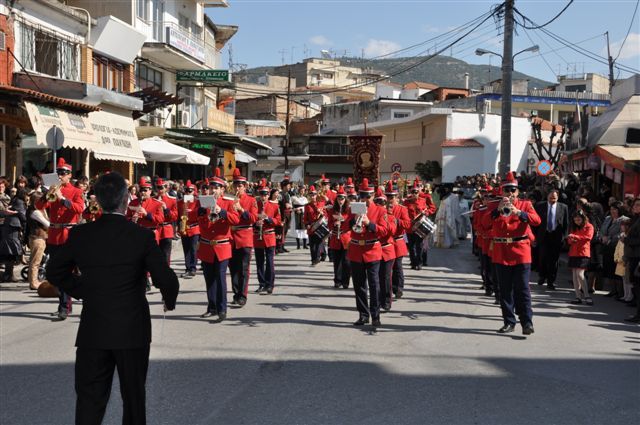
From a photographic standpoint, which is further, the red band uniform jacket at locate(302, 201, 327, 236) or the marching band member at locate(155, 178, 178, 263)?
Answer: the red band uniform jacket at locate(302, 201, 327, 236)

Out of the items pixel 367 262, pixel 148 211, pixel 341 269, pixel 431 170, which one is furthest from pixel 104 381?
pixel 431 170

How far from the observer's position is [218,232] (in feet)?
34.0

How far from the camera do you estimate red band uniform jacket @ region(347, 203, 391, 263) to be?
981cm

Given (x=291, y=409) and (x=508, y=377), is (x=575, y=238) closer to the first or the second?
(x=508, y=377)

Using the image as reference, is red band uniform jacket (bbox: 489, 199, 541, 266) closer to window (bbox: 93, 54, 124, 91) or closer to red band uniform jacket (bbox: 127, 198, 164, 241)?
red band uniform jacket (bbox: 127, 198, 164, 241)

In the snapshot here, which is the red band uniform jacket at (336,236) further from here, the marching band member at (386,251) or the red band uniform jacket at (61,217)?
the red band uniform jacket at (61,217)

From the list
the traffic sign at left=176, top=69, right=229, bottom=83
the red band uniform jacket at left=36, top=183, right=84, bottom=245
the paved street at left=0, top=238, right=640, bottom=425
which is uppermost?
the traffic sign at left=176, top=69, right=229, bottom=83

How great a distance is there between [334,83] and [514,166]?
1768 inches

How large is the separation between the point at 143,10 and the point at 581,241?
2217 cm

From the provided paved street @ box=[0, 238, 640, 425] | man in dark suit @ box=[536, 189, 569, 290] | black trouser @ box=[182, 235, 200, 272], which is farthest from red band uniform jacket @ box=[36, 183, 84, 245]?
man in dark suit @ box=[536, 189, 569, 290]

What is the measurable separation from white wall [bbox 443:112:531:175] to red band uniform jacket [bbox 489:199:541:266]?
115 ft

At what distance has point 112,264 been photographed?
4.62 metres

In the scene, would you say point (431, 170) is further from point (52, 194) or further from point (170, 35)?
point (52, 194)

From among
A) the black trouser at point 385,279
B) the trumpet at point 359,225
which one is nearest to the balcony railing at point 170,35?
the black trouser at point 385,279
